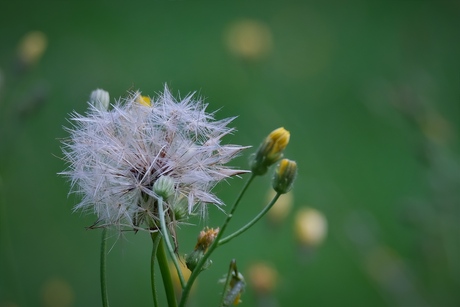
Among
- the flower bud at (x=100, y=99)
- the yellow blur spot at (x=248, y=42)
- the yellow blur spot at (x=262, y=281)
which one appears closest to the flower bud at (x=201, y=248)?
the flower bud at (x=100, y=99)

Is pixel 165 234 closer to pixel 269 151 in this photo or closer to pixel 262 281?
pixel 269 151

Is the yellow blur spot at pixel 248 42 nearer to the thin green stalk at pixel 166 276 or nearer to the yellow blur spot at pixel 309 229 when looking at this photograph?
the yellow blur spot at pixel 309 229

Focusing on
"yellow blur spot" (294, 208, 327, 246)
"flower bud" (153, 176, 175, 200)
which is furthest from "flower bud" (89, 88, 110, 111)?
→ "yellow blur spot" (294, 208, 327, 246)

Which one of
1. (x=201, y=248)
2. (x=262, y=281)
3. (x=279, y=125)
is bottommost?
(x=279, y=125)

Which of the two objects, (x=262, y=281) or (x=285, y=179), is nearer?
(x=285, y=179)

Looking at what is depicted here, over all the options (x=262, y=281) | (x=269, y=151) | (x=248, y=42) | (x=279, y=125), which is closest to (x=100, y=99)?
(x=269, y=151)

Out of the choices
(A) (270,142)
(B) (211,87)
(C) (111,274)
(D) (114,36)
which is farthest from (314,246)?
(D) (114,36)
